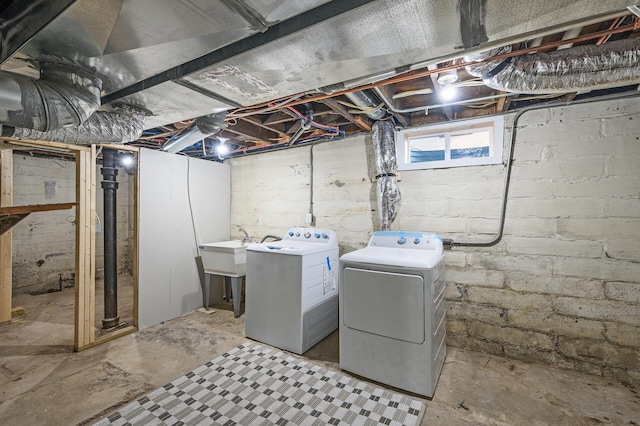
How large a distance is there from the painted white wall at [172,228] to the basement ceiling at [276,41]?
55.2 inches

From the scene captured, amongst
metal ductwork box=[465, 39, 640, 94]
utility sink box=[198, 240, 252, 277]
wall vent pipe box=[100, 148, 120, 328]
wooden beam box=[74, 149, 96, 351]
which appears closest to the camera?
metal ductwork box=[465, 39, 640, 94]

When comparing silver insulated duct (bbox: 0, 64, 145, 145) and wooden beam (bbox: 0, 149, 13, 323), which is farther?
wooden beam (bbox: 0, 149, 13, 323)

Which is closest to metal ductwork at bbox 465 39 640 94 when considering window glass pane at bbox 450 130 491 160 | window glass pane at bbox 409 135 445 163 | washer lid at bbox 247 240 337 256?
window glass pane at bbox 450 130 491 160

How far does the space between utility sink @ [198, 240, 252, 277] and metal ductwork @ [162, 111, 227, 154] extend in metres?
1.23

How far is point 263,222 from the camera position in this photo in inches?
152

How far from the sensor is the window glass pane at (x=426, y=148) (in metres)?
2.75

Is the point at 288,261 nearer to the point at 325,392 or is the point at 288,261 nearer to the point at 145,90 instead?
the point at 325,392

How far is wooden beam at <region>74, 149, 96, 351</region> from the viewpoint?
252 centimetres

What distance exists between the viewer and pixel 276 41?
1.16 metres

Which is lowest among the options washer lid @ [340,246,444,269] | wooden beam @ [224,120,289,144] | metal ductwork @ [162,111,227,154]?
washer lid @ [340,246,444,269]

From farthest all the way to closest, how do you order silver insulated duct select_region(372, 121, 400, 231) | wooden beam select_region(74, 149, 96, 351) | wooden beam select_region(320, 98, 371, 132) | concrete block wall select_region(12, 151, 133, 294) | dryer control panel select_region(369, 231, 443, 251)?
1. concrete block wall select_region(12, 151, 133, 294)
2. silver insulated duct select_region(372, 121, 400, 231)
3. wooden beam select_region(74, 149, 96, 351)
4. dryer control panel select_region(369, 231, 443, 251)
5. wooden beam select_region(320, 98, 371, 132)

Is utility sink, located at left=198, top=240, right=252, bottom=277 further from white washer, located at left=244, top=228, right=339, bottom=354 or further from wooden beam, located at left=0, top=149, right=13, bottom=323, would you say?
wooden beam, located at left=0, top=149, right=13, bottom=323

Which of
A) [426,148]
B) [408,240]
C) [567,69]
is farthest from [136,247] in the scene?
[567,69]

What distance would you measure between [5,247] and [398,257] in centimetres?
437
